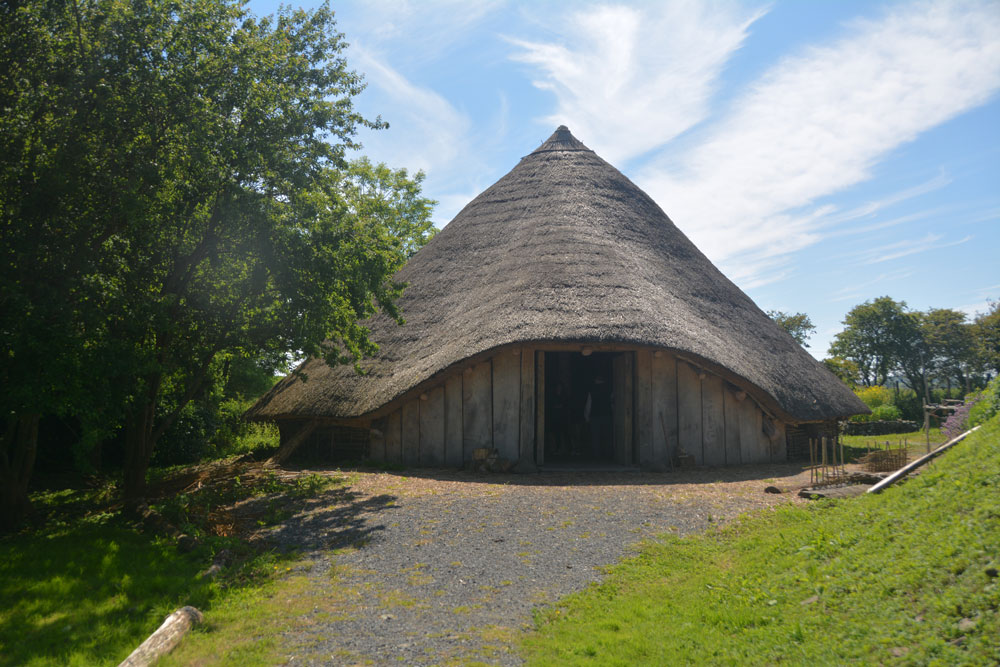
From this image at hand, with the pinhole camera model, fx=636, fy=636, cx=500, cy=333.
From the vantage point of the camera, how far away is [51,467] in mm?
12414

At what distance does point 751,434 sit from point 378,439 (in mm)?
7428

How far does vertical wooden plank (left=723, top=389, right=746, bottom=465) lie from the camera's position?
1248 cm

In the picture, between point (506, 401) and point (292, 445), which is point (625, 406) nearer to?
point (506, 401)

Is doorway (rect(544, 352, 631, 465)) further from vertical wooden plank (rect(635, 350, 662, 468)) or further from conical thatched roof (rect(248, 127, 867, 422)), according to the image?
conical thatched roof (rect(248, 127, 867, 422))

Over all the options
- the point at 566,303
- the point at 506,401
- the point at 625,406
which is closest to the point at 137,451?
the point at 506,401

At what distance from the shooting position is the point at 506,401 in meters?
11.9

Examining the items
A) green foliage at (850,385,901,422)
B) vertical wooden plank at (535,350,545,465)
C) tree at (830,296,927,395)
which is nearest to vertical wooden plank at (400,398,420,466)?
vertical wooden plank at (535,350,545,465)

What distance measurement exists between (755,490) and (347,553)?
6.19 metres

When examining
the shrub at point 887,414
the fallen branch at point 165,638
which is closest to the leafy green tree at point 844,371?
the shrub at point 887,414

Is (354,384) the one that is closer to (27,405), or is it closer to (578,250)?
(578,250)

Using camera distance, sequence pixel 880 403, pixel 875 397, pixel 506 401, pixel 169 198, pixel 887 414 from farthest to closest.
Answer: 1. pixel 880 403
2. pixel 875 397
3. pixel 887 414
4. pixel 506 401
5. pixel 169 198

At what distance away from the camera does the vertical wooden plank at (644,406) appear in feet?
39.2

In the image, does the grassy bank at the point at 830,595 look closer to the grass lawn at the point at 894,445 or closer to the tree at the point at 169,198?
the tree at the point at 169,198

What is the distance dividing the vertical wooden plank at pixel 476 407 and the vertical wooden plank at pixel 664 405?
123 inches
